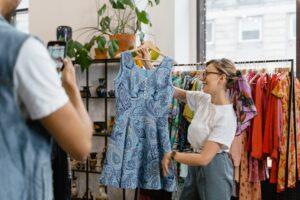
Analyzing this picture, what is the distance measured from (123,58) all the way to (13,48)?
5.18 feet

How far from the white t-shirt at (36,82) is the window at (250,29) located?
2978mm

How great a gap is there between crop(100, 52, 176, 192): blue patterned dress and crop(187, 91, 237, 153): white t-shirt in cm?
22

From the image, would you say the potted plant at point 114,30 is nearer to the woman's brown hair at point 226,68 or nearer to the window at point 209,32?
the window at point 209,32

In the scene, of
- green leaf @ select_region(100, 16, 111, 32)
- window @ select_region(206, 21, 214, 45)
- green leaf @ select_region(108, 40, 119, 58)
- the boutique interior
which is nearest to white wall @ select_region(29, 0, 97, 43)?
the boutique interior

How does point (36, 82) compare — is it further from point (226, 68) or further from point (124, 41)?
point (124, 41)

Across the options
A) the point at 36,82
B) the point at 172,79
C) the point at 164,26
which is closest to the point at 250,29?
the point at 164,26

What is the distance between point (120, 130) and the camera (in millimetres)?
2357

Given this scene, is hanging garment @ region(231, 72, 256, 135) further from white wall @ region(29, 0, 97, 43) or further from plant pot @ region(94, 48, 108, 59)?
white wall @ region(29, 0, 97, 43)

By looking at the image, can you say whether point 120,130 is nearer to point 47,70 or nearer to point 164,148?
point 164,148

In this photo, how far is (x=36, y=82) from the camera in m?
0.78

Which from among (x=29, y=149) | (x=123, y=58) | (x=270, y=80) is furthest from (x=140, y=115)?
(x=29, y=149)

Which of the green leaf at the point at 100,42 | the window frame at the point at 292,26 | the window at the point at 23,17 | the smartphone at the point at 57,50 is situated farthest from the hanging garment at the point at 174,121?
the window at the point at 23,17

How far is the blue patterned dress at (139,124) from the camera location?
7.67 ft

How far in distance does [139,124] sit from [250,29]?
1733 millimetres
